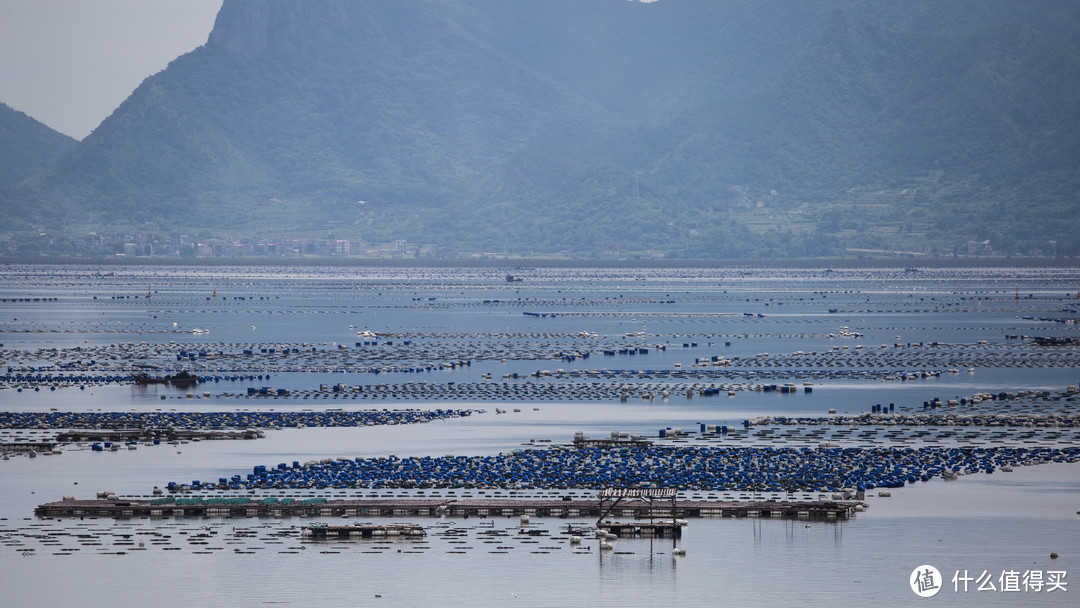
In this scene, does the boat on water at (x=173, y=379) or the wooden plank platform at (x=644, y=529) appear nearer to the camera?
the wooden plank platform at (x=644, y=529)

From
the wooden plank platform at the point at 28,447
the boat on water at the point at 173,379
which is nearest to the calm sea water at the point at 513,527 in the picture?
the wooden plank platform at the point at 28,447

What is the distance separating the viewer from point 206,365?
370 feet

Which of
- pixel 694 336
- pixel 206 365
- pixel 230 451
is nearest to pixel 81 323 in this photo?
pixel 206 365

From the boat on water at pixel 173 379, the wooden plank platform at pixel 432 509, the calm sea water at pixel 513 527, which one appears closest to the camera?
the calm sea water at pixel 513 527

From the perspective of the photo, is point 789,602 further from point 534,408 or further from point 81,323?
point 81,323

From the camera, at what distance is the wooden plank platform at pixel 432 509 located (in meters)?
52.9

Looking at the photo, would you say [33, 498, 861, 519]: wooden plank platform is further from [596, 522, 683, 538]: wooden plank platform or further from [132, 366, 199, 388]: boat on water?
[132, 366, 199, 388]: boat on water

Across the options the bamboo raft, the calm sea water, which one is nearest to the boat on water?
the calm sea water

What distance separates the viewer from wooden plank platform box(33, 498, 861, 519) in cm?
5288

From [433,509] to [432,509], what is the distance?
4cm

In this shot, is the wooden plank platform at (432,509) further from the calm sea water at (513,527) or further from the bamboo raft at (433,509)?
the calm sea water at (513,527)

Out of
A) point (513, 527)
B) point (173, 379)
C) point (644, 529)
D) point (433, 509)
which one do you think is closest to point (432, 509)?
point (433, 509)

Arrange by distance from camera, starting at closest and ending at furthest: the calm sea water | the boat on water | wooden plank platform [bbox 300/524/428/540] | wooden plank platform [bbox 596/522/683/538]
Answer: the calm sea water
wooden plank platform [bbox 300/524/428/540]
wooden plank platform [bbox 596/522/683/538]
the boat on water

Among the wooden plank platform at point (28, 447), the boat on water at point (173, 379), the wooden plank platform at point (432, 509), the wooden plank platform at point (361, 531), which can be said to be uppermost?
the boat on water at point (173, 379)
